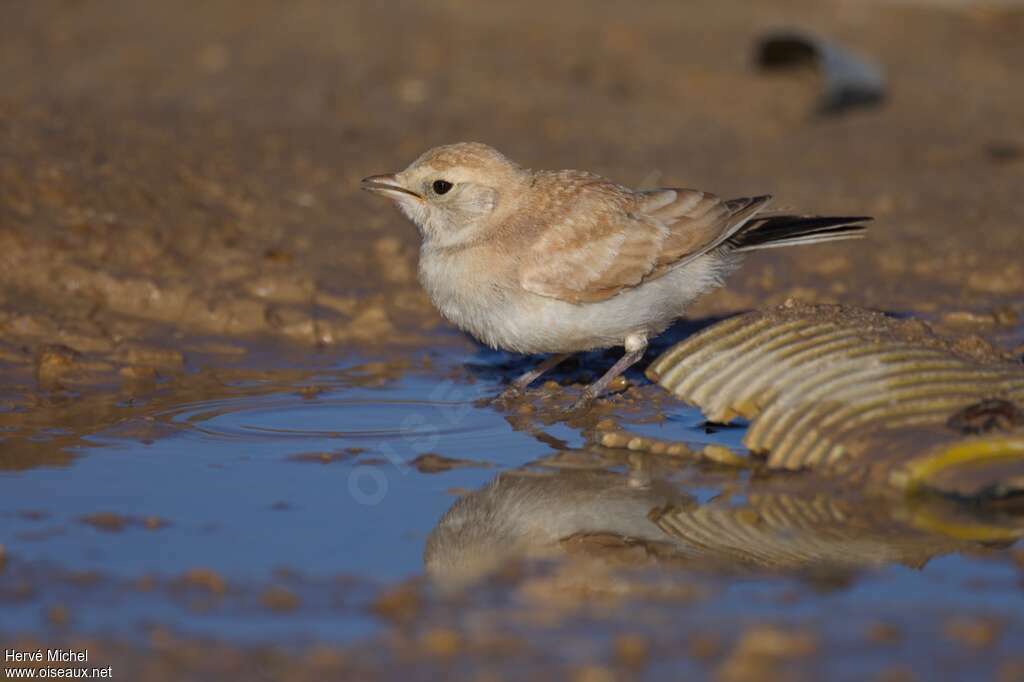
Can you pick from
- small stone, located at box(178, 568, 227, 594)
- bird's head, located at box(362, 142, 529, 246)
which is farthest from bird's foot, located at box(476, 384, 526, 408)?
small stone, located at box(178, 568, 227, 594)

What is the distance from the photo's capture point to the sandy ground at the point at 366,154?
7164 mm

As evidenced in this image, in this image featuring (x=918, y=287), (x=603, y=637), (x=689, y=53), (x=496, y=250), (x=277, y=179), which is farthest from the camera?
(x=689, y=53)

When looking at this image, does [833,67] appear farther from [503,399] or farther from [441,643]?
[441,643]

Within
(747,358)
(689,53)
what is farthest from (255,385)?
(689,53)

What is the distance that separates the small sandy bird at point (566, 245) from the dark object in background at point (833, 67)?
5183mm

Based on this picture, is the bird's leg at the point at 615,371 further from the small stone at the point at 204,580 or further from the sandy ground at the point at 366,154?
the small stone at the point at 204,580

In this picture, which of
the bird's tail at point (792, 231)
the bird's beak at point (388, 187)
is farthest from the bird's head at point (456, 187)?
the bird's tail at point (792, 231)

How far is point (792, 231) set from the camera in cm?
624

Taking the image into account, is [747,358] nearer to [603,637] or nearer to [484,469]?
[484,469]

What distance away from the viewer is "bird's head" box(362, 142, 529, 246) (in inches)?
247

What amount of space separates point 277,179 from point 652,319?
12.4ft

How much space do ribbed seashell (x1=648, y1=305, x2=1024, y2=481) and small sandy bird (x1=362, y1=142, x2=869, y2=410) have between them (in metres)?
0.46

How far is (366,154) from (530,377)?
3.80 m

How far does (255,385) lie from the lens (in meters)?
6.51
